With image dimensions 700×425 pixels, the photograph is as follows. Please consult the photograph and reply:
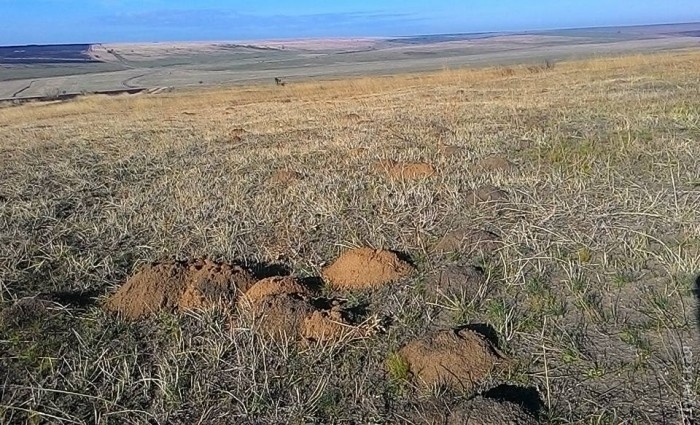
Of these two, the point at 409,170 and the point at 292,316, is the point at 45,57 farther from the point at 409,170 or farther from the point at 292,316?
the point at 292,316

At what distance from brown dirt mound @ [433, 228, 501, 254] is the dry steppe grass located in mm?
23

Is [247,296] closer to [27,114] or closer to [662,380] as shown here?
[662,380]

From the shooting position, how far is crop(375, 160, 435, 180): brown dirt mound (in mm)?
6754

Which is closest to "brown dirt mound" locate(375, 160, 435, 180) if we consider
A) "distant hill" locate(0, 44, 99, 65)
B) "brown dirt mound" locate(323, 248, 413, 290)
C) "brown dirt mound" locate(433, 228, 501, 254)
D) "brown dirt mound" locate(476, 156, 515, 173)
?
"brown dirt mound" locate(476, 156, 515, 173)

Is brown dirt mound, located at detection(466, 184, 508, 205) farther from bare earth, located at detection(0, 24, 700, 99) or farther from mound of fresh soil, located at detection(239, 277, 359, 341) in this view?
bare earth, located at detection(0, 24, 700, 99)

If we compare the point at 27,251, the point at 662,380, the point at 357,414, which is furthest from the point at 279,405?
the point at 27,251

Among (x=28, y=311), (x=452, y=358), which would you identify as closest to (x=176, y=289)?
(x=28, y=311)

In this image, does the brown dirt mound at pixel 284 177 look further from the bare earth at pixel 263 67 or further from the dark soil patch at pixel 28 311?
the bare earth at pixel 263 67

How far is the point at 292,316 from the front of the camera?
3258 mm

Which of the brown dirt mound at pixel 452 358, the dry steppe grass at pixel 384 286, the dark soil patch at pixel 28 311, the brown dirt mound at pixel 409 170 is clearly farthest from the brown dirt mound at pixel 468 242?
the dark soil patch at pixel 28 311

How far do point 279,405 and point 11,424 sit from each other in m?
1.14

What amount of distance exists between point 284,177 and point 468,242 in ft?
11.2

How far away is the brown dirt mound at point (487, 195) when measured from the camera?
211 inches

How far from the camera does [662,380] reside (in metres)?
2.58
